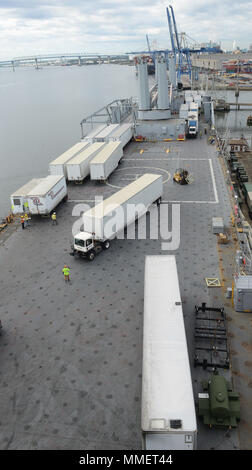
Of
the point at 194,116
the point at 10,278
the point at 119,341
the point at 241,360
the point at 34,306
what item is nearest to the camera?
the point at 241,360

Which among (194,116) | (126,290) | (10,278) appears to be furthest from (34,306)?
(194,116)

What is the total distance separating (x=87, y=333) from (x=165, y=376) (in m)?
6.02

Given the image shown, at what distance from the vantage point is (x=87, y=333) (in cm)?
1672

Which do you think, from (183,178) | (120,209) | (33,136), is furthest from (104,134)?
(33,136)

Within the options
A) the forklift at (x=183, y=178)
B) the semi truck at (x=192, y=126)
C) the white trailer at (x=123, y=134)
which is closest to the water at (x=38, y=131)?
the white trailer at (x=123, y=134)

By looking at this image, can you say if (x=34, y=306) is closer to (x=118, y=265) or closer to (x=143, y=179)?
(x=118, y=265)

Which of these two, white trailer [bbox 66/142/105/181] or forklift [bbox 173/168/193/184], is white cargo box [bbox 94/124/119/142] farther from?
forklift [bbox 173/168/193/184]

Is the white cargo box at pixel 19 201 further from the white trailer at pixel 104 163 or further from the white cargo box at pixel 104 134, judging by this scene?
the white cargo box at pixel 104 134

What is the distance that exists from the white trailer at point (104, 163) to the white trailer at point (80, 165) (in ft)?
3.17

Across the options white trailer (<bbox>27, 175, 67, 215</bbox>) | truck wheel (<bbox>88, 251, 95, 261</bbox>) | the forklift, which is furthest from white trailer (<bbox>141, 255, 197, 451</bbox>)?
the forklift

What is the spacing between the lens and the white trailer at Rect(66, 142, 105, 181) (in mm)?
34906

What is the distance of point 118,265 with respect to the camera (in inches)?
870

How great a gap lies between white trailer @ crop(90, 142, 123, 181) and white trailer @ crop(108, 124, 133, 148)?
537 cm
